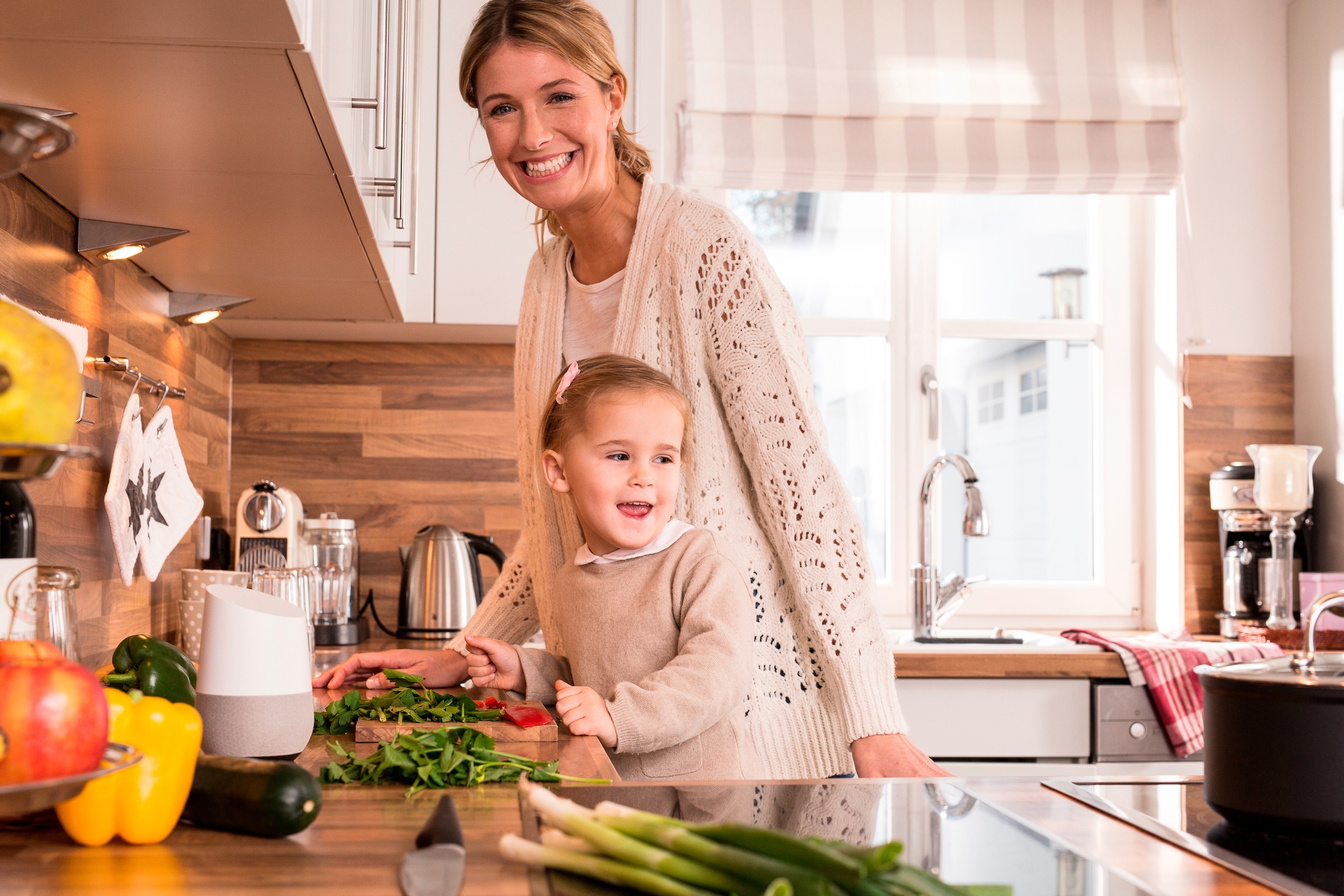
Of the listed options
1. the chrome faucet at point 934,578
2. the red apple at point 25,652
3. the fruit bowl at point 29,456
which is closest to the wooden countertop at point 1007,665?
the chrome faucet at point 934,578

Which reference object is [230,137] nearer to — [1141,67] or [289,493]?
[289,493]

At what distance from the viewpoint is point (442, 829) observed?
567 millimetres

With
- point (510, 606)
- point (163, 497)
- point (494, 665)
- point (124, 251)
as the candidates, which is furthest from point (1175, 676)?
point (124, 251)

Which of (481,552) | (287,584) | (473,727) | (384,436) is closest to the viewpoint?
(473,727)

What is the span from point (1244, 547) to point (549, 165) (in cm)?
199

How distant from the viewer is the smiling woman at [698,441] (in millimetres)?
1181

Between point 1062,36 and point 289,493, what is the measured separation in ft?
7.01

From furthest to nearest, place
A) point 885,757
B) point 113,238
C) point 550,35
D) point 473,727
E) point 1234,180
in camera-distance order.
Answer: point 1234,180, point 113,238, point 550,35, point 885,757, point 473,727

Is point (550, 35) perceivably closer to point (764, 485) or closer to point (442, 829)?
point (764, 485)

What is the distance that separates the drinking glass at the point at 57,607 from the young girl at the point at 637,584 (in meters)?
0.50

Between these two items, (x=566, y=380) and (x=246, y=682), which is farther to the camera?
(x=566, y=380)

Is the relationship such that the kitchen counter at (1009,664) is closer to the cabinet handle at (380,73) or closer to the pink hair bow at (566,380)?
the pink hair bow at (566,380)

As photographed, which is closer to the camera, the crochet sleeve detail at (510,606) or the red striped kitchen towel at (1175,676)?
the crochet sleeve detail at (510,606)

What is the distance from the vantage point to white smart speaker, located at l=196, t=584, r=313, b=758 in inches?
30.2
